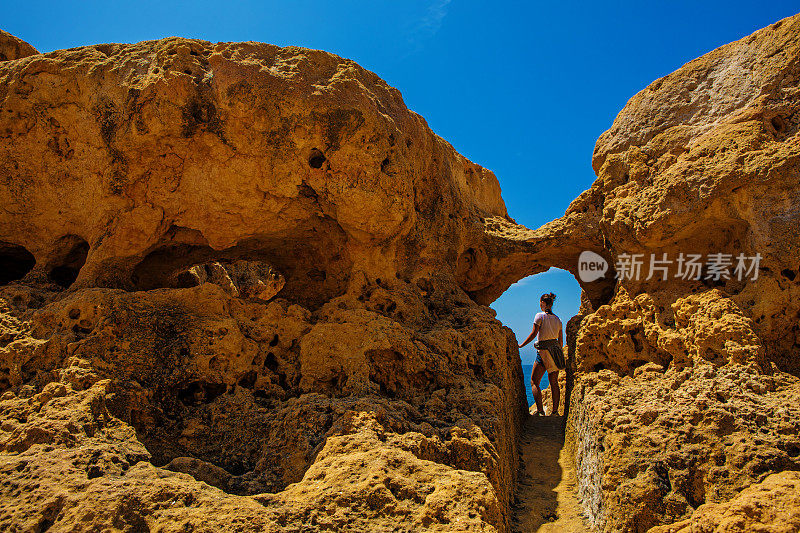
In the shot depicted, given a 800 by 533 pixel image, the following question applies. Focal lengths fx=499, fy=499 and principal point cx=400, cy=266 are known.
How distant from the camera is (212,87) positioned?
4766 mm

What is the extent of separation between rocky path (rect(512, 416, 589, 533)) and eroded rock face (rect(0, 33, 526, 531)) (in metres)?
0.26

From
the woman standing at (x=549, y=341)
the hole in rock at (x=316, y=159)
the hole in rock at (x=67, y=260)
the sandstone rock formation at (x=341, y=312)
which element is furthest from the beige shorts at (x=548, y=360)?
the hole in rock at (x=67, y=260)

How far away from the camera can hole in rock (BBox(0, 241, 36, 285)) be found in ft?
17.9

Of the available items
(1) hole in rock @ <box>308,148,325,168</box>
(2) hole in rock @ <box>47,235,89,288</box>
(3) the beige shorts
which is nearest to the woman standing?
(3) the beige shorts

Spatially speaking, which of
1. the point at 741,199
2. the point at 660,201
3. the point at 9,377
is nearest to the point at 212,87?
the point at 9,377

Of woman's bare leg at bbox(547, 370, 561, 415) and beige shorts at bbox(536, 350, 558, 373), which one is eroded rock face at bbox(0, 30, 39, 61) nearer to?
beige shorts at bbox(536, 350, 558, 373)

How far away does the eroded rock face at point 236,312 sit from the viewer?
2799 millimetres

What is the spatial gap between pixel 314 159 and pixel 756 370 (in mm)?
4214

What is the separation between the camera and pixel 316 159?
4957 millimetres

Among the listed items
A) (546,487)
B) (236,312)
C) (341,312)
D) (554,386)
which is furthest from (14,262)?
(554,386)

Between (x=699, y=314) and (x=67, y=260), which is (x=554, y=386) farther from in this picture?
(x=67, y=260)

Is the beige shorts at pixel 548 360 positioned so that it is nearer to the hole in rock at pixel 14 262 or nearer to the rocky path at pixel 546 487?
the rocky path at pixel 546 487

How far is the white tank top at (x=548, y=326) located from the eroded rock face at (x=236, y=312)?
0.59 metres

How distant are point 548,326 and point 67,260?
18.2 ft
